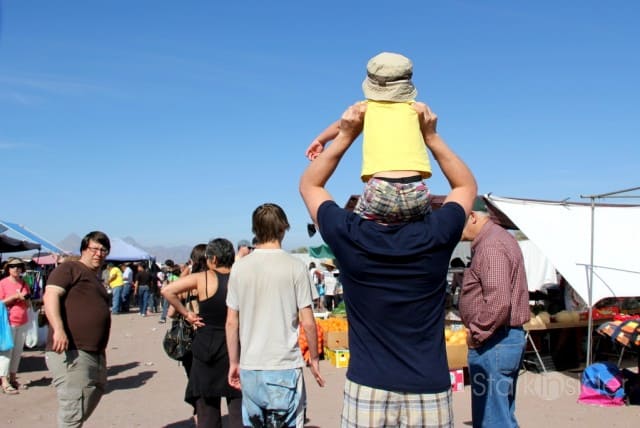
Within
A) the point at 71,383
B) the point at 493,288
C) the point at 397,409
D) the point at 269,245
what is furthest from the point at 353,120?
the point at 71,383

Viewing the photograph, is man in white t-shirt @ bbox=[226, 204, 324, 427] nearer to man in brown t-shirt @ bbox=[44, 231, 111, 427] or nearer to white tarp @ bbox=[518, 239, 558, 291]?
man in brown t-shirt @ bbox=[44, 231, 111, 427]

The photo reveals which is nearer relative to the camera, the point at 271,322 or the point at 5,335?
the point at 271,322

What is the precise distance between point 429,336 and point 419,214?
42 centimetres

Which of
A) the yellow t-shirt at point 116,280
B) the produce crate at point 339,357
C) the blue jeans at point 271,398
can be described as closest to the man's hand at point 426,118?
the blue jeans at point 271,398

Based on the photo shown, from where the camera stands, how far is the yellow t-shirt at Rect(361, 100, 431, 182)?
6.39ft

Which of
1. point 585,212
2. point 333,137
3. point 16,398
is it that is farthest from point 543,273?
point 333,137

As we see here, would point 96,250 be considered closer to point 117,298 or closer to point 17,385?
point 17,385

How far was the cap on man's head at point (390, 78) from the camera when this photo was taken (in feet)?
6.55

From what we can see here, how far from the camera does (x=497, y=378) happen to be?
389 centimetres

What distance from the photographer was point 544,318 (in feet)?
30.0

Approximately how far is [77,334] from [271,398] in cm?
175

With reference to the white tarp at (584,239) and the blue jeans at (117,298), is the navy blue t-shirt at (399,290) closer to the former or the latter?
the white tarp at (584,239)

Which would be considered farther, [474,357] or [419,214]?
[474,357]

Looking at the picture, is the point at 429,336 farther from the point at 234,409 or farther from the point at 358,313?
the point at 234,409
